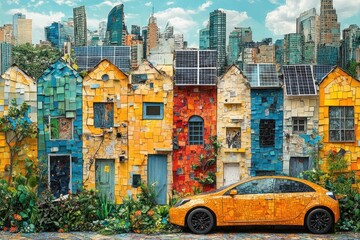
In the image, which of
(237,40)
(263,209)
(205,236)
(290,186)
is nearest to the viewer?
(205,236)

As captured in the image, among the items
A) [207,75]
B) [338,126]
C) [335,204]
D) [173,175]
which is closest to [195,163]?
[173,175]

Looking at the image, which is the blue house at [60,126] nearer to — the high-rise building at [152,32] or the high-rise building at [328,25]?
the high-rise building at [152,32]

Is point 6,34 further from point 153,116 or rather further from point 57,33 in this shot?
point 153,116

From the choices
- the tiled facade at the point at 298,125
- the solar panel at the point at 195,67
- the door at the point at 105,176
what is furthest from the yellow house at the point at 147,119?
the tiled facade at the point at 298,125

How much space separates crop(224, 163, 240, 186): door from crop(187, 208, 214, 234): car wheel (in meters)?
5.80

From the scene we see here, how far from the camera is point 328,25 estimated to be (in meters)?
48.7

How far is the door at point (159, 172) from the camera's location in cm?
1808

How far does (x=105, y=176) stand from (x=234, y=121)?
5314 millimetres

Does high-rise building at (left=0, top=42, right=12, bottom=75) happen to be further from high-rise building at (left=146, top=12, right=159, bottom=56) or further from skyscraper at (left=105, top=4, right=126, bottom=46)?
high-rise building at (left=146, top=12, right=159, bottom=56)

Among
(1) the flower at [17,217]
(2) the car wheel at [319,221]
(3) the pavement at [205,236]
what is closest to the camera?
(3) the pavement at [205,236]

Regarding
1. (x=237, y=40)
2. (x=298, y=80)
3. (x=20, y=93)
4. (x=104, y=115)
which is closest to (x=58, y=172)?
(x=104, y=115)

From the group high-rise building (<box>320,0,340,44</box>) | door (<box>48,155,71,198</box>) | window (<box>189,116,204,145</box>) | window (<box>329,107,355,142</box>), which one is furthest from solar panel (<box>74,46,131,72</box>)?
high-rise building (<box>320,0,340,44</box>)

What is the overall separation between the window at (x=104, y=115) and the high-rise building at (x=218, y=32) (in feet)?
49.4

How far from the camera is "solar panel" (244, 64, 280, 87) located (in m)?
17.7
